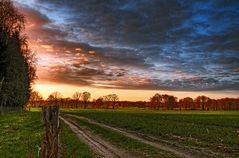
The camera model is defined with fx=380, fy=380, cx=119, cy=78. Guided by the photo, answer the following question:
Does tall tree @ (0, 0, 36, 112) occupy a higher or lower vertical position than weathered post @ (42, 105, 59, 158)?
higher

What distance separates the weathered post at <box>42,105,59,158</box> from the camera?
898 centimetres

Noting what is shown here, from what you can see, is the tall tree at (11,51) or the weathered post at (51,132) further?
the tall tree at (11,51)

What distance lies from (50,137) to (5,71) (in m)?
66.5

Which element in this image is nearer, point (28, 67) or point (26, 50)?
point (26, 50)

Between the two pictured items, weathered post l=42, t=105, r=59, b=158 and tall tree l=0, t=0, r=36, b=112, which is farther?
tall tree l=0, t=0, r=36, b=112

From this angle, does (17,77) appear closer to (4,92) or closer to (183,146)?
(4,92)

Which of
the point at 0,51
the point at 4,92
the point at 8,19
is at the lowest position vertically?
the point at 4,92

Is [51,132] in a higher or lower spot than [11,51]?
lower

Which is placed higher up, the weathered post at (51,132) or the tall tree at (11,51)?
the tall tree at (11,51)

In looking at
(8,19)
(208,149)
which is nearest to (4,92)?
(8,19)

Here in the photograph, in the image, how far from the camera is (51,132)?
9.06 metres

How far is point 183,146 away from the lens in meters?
25.1

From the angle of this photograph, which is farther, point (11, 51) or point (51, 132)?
point (11, 51)

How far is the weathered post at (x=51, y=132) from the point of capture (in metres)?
8.98
